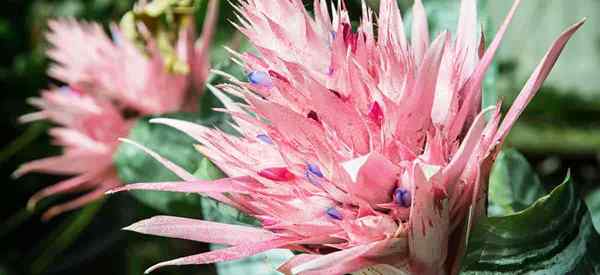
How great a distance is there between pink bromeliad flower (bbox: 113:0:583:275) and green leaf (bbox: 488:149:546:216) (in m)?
0.16

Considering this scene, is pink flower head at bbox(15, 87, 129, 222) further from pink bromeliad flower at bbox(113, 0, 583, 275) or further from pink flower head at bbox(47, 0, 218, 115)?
pink bromeliad flower at bbox(113, 0, 583, 275)

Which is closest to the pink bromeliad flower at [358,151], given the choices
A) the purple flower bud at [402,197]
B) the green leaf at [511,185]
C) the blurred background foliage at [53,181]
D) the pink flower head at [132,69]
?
the purple flower bud at [402,197]

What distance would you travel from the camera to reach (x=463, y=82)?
32 centimetres

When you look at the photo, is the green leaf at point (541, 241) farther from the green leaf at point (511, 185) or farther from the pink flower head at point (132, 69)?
the pink flower head at point (132, 69)

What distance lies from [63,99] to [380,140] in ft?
1.77

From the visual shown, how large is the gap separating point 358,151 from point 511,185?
0.66 ft

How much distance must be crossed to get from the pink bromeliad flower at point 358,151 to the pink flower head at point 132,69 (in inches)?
14.7

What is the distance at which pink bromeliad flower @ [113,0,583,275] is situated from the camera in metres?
0.29

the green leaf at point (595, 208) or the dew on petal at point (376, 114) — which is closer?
the dew on petal at point (376, 114)

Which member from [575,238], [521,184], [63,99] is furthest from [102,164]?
[575,238]

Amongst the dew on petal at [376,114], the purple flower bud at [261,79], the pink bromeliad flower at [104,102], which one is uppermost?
the purple flower bud at [261,79]

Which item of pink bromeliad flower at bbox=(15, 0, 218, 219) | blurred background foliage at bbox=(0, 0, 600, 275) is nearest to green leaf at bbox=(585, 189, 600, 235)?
blurred background foliage at bbox=(0, 0, 600, 275)

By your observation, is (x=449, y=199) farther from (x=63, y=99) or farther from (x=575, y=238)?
(x=63, y=99)

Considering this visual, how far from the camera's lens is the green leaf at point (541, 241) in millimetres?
314
